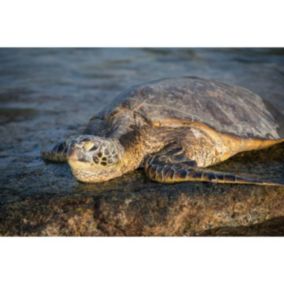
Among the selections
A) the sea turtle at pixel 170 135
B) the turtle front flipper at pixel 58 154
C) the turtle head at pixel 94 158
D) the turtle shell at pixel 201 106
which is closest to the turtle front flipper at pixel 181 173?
the sea turtle at pixel 170 135

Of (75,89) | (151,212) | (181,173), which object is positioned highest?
(75,89)

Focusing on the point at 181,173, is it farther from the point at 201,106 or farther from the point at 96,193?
the point at 201,106

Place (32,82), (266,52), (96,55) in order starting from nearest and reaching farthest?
(32,82)
(266,52)
(96,55)

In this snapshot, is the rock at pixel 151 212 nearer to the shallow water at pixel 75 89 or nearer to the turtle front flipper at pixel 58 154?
the shallow water at pixel 75 89

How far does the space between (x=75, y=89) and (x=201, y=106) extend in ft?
8.48

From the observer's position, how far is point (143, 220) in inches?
91.2

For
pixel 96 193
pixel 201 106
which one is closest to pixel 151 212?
pixel 96 193

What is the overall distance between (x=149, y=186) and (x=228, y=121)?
2.75ft

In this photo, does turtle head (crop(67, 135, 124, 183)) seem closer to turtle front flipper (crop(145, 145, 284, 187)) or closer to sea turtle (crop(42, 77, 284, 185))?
sea turtle (crop(42, 77, 284, 185))

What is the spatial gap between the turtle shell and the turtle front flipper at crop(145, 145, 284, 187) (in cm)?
32

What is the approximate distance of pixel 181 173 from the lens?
8.52 ft

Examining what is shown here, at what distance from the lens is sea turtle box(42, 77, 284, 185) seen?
261 centimetres

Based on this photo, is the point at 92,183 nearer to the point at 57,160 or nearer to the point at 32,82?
the point at 57,160

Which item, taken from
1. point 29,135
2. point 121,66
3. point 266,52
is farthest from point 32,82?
point 266,52
